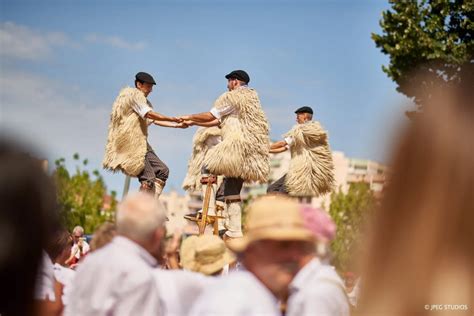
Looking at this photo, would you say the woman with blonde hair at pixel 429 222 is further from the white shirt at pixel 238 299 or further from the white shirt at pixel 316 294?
the white shirt at pixel 316 294

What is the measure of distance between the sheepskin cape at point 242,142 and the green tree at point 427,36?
11.2 metres

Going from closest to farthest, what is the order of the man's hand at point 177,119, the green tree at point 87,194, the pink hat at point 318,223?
1. the pink hat at point 318,223
2. the man's hand at point 177,119
3. the green tree at point 87,194

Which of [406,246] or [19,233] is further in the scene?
[19,233]

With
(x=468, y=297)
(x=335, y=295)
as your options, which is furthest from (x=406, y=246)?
(x=335, y=295)

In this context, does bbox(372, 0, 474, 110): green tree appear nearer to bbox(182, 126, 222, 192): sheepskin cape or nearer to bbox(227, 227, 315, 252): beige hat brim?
bbox(182, 126, 222, 192): sheepskin cape

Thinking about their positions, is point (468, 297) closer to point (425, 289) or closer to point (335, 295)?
point (425, 289)

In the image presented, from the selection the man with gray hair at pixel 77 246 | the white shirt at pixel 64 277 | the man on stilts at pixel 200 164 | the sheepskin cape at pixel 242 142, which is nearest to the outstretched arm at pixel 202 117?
the sheepskin cape at pixel 242 142

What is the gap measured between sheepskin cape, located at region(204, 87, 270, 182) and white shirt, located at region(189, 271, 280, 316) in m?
7.97

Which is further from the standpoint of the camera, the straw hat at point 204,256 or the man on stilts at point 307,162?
the man on stilts at point 307,162

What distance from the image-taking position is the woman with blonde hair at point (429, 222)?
228cm

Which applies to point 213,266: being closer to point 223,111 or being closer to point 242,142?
point 242,142

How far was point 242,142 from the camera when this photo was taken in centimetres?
1170

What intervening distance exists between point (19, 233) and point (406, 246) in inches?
85.4

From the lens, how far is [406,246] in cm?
238
